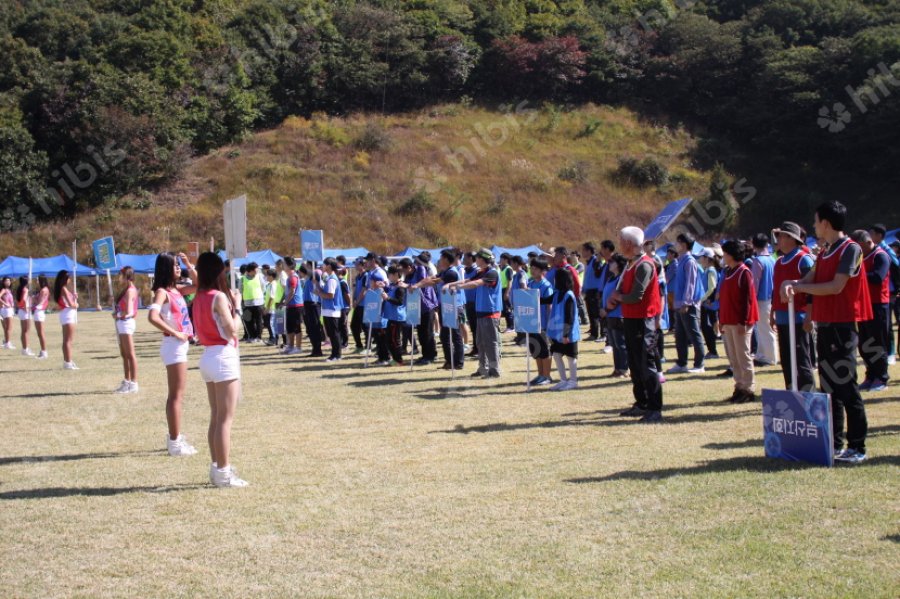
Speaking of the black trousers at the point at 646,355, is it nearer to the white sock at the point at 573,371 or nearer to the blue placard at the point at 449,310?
the white sock at the point at 573,371

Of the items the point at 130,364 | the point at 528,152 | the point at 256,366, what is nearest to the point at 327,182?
the point at 528,152

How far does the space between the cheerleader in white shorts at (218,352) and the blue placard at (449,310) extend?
6875 millimetres

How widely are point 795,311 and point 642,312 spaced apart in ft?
4.91

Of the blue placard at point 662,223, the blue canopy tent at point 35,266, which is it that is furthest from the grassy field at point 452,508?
the blue canopy tent at point 35,266

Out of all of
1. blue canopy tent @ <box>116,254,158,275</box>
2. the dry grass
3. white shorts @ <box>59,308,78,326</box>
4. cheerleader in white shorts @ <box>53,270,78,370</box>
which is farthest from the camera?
the dry grass

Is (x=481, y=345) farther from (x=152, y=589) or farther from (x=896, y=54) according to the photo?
(x=896, y=54)

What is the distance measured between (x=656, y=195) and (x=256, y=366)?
45983 mm

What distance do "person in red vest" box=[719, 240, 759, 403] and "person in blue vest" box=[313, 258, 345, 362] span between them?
8991mm

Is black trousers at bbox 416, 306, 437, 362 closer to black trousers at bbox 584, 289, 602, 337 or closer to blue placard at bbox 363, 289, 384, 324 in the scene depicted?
blue placard at bbox 363, 289, 384, 324

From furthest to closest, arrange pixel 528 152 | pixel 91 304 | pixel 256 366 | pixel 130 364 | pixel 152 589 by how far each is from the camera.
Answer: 1. pixel 528 152
2. pixel 91 304
3. pixel 256 366
4. pixel 130 364
5. pixel 152 589

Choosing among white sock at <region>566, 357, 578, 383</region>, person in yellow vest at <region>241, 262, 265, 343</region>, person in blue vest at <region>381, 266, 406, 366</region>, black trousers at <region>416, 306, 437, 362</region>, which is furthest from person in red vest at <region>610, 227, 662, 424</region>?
person in yellow vest at <region>241, 262, 265, 343</region>

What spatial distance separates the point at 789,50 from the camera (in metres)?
63.2

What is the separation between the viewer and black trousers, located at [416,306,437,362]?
624 inches

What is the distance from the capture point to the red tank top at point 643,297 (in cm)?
917
